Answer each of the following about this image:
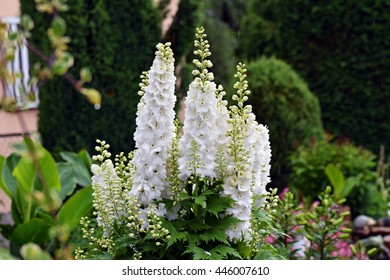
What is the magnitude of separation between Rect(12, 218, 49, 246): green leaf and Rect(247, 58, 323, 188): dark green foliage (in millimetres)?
2938

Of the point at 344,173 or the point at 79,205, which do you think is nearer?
the point at 79,205

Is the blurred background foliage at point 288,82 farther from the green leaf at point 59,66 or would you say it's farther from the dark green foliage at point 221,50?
the green leaf at point 59,66

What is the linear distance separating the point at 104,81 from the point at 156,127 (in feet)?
11.3

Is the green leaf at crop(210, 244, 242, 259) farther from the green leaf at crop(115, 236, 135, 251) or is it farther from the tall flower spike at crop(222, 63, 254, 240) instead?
the green leaf at crop(115, 236, 135, 251)

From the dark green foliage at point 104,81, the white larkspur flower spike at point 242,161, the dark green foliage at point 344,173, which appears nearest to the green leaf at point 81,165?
the dark green foliage at point 104,81

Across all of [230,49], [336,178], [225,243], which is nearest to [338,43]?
[336,178]

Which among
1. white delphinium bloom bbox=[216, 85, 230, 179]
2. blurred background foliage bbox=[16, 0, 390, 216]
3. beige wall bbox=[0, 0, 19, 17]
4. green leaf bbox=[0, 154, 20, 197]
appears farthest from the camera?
beige wall bbox=[0, 0, 19, 17]

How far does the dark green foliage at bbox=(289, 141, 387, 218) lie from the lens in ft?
18.5

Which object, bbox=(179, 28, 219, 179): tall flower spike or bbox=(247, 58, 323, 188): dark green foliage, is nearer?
bbox=(179, 28, 219, 179): tall flower spike

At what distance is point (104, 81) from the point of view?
551cm

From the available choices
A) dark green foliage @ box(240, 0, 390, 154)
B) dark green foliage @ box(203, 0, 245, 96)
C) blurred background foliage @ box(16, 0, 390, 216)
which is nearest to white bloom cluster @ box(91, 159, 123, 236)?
blurred background foliage @ box(16, 0, 390, 216)

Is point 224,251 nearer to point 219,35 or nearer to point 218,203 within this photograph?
point 218,203

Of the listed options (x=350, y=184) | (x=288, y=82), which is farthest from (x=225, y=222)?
(x=288, y=82)
